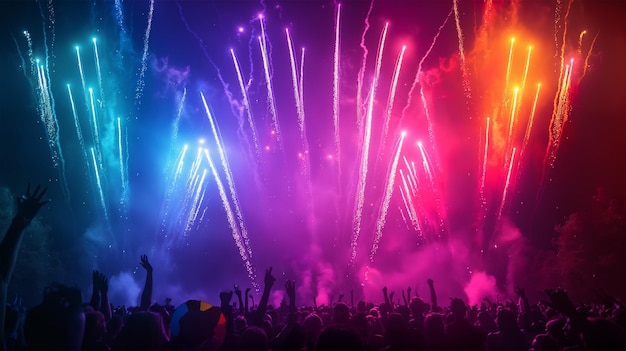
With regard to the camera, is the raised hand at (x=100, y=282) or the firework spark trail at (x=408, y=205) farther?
the firework spark trail at (x=408, y=205)

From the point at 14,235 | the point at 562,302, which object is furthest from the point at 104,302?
the point at 562,302

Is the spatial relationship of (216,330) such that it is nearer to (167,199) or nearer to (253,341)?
(253,341)

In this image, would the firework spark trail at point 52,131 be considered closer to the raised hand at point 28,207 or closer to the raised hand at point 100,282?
the raised hand at point 100,282

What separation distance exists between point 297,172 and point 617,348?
35544mm

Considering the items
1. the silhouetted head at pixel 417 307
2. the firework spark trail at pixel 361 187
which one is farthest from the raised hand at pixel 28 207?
the firework spark trail at pixel 361 187

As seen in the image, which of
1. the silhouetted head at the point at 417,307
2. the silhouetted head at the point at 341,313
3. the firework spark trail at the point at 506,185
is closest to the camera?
the silhouetted head at the point at 341,313

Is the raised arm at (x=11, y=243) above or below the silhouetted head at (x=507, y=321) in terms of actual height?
above

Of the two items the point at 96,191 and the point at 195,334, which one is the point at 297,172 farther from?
the point at 195,334

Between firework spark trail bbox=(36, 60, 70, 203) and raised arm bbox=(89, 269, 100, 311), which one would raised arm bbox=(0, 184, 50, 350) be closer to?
raised arm bbox=(89, 269, 100, 311)

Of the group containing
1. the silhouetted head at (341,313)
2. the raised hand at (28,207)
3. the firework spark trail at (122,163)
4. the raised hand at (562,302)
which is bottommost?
the raised hand at (562,302)

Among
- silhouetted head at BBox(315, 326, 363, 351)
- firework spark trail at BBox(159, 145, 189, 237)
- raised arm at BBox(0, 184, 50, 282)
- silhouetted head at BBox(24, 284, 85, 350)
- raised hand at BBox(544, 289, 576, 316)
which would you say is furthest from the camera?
firework spark trail at BBox(159, 145, 189, 237)

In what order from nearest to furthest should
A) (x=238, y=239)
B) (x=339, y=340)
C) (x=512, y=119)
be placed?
(x=339, y=340) → (x=512, y=119) → (x=238, y=239)

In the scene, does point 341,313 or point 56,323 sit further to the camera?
point 341,313

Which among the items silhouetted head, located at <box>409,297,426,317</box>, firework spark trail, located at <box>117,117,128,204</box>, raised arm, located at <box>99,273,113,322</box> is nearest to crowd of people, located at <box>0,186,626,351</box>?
raised arm, located at <box>99,273,113,322</box>
